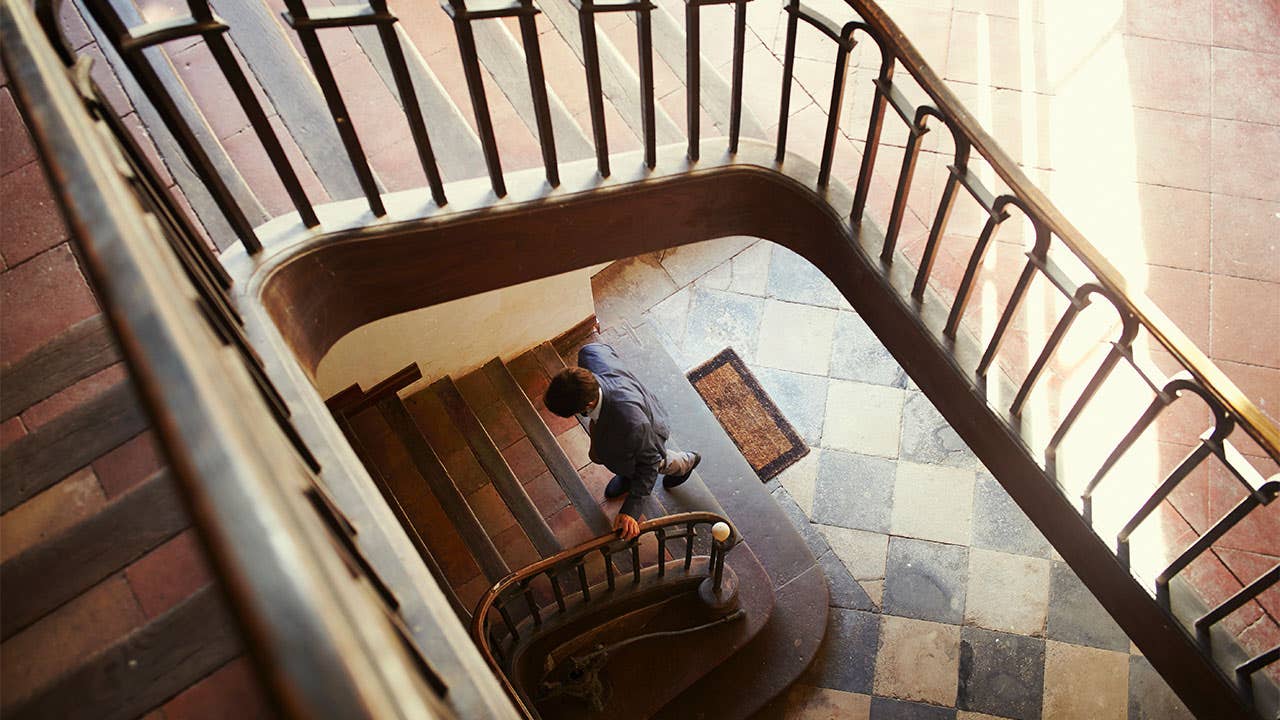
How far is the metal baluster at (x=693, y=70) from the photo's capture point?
243 cm

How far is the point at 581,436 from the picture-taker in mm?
5535

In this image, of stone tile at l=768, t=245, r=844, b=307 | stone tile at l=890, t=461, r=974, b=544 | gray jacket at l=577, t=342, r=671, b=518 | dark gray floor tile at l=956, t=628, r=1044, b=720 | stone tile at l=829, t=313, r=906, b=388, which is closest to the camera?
gray jacket at l=577, t=342, r=671, b=518

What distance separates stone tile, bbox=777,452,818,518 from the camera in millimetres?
5676

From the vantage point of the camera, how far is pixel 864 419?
5750mm

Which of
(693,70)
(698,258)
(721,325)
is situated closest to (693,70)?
(693,70)

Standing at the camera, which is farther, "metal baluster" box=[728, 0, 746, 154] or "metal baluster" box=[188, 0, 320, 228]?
"metal baluster" box=[728, 0, 746, 154]

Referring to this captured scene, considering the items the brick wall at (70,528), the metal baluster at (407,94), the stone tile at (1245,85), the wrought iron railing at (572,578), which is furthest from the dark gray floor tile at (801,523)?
the brick wall at (70,528)

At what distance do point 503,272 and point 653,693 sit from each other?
10.1 ft

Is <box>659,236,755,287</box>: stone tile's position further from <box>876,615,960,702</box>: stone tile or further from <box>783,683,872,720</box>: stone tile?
<box>783,683,872,720</box>: stone tile

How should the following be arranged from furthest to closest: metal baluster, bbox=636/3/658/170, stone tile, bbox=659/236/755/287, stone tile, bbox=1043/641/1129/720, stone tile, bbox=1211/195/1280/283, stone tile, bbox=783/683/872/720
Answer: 1. stone tile, bbox=659/236/755/287
2. stone tile, bbox=783/683/872/720
3. stone tile, bbox=1043/641/1129/720
4. stone tile, bbox=1211/195/1280/283
5. metal baluster, bbox=636/3/658/170

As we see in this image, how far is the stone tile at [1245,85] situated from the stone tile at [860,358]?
2.49 meters

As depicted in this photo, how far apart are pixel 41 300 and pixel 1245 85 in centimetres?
437

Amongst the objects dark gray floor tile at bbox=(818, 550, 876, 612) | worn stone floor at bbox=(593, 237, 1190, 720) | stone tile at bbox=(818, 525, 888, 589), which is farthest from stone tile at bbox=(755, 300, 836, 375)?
dark gray floor tile at bbox=(818, 550, 876, 612)

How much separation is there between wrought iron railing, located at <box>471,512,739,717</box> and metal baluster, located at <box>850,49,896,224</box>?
5.38 ft
